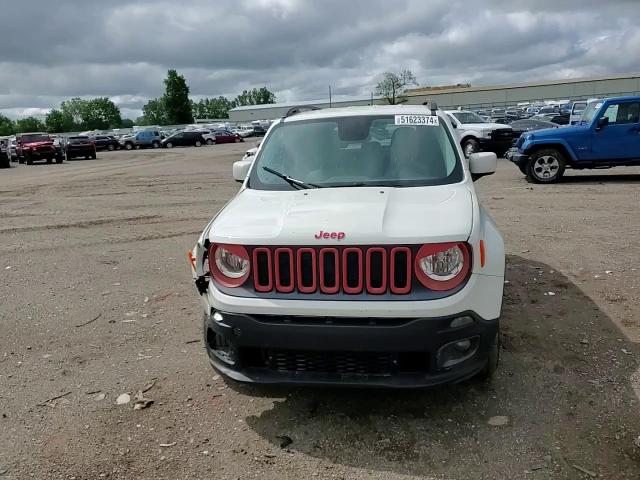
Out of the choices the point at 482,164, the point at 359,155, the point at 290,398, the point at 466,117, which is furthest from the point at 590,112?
the point at 290,398

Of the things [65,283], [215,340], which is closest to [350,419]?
[215,340]

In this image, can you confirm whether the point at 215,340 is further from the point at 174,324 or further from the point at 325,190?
the point at 174,324

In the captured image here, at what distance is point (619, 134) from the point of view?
41.1 ft

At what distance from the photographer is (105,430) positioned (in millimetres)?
3402

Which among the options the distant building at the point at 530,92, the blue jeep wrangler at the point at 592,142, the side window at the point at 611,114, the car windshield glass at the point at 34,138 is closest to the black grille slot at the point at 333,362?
the blue jeep wrangler at the point at 592,142

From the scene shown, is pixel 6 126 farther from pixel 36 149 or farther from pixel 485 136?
pixel 485 136

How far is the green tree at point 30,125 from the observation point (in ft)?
401

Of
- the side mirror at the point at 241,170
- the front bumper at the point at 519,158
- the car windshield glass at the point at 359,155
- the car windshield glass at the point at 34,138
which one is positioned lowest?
the car windshield glass at the point at 34,138

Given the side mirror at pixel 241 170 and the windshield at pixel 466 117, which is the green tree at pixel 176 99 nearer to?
the windshield at pixel 466 117

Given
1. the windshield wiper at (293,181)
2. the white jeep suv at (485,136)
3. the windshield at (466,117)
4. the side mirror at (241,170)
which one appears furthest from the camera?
the windshield at (466,117)

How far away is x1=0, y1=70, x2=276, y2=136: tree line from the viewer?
10175cm

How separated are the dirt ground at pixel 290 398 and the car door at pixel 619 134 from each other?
21.5 feet

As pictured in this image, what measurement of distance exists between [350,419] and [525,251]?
14.7ft

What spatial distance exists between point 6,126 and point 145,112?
4014cm
